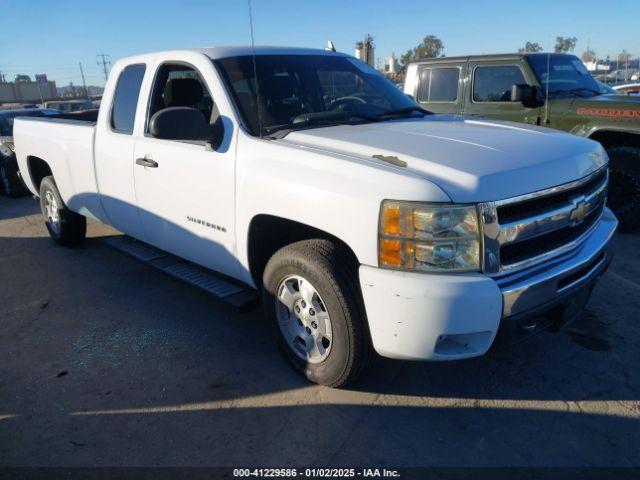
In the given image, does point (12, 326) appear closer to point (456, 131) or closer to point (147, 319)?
point (147, 319)

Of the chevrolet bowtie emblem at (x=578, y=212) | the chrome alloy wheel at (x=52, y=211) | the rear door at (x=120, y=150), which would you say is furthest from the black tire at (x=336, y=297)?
the chrome alloy wheel at (x=52, y=211)

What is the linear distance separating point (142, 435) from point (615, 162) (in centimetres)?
551

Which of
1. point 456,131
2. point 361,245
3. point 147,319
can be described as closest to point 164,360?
point 147,319

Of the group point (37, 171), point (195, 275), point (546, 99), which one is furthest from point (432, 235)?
point (37, 171)

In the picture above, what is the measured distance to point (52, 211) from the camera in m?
6.00

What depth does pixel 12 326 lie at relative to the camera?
4.09 meters

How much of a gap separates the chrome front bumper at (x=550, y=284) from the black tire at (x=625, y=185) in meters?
3.07

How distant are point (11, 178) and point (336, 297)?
9211 mm

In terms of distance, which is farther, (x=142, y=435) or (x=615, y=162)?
(x=615, y=162)

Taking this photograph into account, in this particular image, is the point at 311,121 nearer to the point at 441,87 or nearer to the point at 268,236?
the point at 268,236

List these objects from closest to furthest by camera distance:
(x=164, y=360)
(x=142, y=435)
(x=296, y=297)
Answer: (x=142, y=435) → (x=296, y=297) → (x=164, y=360)

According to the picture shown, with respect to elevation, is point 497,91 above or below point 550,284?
above

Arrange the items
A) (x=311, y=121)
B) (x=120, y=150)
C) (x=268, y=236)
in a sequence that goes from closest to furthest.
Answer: (x=268, y=236) < (x=311, y=121) < (x=120, y=150)

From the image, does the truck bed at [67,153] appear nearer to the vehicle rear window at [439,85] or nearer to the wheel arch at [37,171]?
the wheel arch at [37,171]
